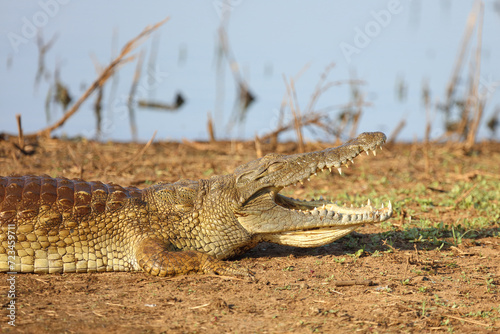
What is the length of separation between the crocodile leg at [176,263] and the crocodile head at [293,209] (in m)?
0.44

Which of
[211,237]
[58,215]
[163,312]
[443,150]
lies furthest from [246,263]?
[443,150]

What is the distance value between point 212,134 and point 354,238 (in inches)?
247

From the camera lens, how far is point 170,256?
4129 mm

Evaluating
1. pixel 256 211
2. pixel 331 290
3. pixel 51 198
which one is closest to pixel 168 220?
pixel 256 211

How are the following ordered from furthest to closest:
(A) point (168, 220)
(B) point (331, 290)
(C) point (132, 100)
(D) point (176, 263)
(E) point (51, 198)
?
(C) point (132, 100)
(A) point (168, 220)
(E) point (51, 198)
(D) point (176, 263)
(B) point (331, 290)

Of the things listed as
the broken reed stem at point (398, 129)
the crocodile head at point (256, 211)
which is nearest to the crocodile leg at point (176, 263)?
the crocodile head at point (256, 211)

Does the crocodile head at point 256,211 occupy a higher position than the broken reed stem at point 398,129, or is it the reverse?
the broken reed stem at point 398,129

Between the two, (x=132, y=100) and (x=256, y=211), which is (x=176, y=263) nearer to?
(x=256, y=211)

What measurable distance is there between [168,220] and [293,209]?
1.09m

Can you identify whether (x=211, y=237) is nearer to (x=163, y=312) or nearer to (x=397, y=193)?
(x=163, y=312)

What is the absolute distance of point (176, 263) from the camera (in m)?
4.11

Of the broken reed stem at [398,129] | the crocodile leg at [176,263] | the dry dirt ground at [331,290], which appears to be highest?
the broken reed stem at [398,129]

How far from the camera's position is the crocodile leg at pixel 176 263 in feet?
13.4

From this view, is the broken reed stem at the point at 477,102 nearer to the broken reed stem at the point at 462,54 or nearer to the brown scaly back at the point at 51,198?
the broken reed stem at the point at 462,54
